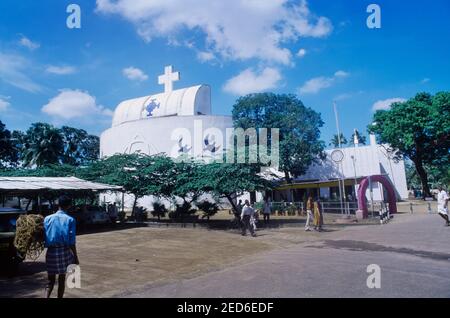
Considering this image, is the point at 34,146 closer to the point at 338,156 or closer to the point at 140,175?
the point at 140,175

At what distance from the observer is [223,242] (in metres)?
→ 13.6

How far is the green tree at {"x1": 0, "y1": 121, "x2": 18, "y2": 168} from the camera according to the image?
3944 cm

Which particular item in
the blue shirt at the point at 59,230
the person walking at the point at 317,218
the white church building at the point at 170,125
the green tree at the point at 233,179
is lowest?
the person walking at the point at 317,218

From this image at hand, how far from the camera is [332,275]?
6926 millimetres

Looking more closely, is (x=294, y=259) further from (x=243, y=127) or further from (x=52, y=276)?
(x=243, y=127)

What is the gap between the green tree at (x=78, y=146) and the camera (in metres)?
51.8

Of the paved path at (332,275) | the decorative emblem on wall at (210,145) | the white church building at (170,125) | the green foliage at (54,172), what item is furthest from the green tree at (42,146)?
the paved path at (332,275)

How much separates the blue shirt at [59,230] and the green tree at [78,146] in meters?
47.2

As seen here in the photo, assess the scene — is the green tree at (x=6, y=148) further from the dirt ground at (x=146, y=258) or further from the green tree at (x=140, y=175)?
the dirt ground at (x=146, y=258)

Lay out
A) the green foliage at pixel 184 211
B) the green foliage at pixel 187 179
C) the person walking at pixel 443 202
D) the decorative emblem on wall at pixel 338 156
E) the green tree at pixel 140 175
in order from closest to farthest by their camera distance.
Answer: the person walking at pixel 443 202
the green foliage at pixel 187 179
the green tree at pixel 140 175
the green foliage at pixel 184 211
the decorative emblem on wall at pixel 338 156

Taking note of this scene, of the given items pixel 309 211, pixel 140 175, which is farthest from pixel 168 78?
pixel 309 211

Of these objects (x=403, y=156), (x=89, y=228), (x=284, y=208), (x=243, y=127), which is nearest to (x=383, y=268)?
(x=89, y=228)

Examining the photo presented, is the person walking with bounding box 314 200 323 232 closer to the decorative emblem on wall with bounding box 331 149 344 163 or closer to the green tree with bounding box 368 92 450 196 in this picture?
the decorative emblem on wall with bounding box 331 149 344 163

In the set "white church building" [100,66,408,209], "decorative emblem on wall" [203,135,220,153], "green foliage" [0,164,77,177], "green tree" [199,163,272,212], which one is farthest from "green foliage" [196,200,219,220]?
"decorative emblem on wall" [203,135,220,153]
